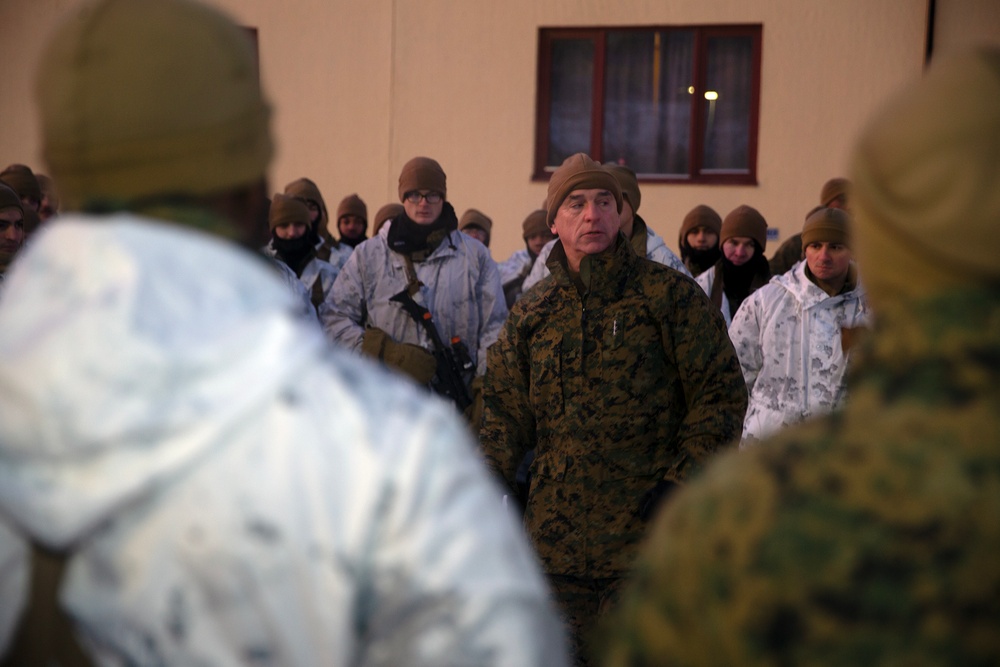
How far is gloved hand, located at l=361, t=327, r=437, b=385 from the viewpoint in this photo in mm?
7004

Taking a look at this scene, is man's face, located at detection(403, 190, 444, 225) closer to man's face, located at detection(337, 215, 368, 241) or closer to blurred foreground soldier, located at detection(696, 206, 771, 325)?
blurred foreground soldier, located at detection(696, 206, 771, 325)

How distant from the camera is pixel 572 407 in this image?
15.4 ft

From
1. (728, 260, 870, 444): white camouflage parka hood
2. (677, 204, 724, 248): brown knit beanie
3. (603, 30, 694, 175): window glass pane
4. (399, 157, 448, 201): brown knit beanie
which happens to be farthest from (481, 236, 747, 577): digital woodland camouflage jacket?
(603, 30, 694, 175): window glass pane

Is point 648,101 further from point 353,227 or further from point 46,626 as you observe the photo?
point 46,626

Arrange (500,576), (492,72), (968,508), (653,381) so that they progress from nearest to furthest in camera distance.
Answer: (968,508)
(500,576)
(653,381)
(492,72)

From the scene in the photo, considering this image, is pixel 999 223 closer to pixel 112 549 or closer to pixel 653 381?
pixel 112 549

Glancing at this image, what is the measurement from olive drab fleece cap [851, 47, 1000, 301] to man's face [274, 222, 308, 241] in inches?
297

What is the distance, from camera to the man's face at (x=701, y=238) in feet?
33.1

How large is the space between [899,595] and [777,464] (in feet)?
0.71

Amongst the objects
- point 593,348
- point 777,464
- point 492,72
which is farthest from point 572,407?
point 492,72

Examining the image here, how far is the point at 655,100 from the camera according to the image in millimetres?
14188

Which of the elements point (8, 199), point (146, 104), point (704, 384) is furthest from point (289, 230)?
point (146, 104)

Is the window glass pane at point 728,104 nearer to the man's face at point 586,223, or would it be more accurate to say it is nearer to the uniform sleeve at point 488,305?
the uniform sleeve at point 488,305

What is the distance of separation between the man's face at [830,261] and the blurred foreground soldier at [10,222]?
419cm
